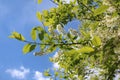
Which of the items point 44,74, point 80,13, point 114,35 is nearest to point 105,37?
point 114,35

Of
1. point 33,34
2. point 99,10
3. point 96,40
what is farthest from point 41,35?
point 99,10

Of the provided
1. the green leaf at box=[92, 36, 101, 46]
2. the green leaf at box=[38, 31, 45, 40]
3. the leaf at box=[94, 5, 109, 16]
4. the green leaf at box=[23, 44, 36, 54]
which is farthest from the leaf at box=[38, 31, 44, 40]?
the leaf at box=[94, 5, 109, 16]

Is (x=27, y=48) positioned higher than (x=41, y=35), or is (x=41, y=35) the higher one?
(x=41, y=35)

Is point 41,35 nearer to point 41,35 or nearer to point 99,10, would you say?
point 41,35

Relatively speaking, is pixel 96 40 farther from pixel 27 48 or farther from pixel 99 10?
pixel 27 48

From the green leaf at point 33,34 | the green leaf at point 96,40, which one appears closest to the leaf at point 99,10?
the green leaf at point 96,40

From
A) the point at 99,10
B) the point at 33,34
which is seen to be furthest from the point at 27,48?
the point at 99,10

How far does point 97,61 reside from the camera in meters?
4.39

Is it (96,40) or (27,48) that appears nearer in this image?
(96,40)

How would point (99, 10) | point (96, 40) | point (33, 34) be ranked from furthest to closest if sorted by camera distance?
point (33, 34) → point (96, 40) → point (99, 10)

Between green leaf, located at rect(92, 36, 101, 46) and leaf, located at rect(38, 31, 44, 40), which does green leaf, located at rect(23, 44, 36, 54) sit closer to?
leaf, located at rect(38, 31, 44, 40)

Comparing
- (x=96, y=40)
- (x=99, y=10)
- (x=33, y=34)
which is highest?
(x=33, y=34)

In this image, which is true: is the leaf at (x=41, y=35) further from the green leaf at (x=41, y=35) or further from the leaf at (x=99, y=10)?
the leaf at (x=99, y=10)

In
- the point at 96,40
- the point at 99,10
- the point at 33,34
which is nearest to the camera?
the point at 99,10
